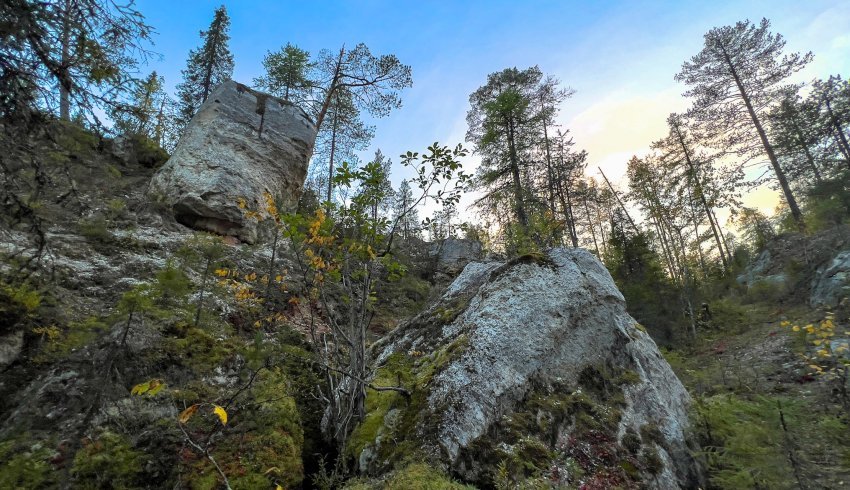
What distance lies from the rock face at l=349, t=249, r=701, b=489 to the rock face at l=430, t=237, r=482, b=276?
1493 cm

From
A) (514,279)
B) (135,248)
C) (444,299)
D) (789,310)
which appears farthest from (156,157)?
(789,310)

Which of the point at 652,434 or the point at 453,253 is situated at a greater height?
the point at 453,253

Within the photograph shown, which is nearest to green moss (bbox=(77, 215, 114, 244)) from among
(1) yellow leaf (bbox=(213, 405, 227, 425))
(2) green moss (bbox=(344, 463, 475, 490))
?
(2) green moss (bbox=(344, 463, 475, 490))

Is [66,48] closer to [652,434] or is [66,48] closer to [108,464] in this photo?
[108,464]

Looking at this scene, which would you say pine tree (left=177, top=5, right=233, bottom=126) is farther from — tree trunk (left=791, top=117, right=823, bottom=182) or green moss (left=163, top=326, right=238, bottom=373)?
tree trunk (left=791, top=117, right=823, bottom=182)

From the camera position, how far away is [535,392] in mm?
4465

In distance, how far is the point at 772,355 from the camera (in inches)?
428

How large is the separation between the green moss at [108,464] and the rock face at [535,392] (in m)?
2.14

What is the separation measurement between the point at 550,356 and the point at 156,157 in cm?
1866

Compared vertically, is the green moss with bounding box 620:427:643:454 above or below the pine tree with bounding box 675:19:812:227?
below

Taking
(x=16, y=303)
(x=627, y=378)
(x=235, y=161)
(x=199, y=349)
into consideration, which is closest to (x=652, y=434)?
(x=627, y=378)

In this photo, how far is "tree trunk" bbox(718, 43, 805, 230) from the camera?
1900 centimetres

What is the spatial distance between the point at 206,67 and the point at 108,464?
2636 cm

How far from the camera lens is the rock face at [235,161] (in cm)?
1250
